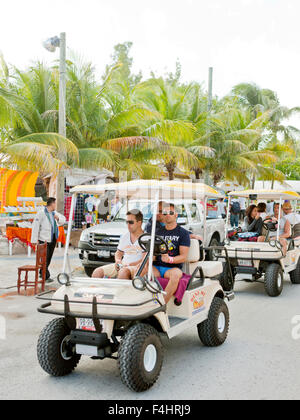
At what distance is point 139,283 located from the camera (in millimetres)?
4531

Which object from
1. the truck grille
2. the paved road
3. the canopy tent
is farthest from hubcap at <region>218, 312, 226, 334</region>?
the canopy tent

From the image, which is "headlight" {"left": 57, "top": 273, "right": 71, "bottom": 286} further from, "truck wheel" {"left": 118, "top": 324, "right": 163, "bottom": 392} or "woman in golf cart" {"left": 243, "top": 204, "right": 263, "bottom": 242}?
"woman in golf cart" {"left": 243, "top": 204, "right": 263, "bottom": 242}

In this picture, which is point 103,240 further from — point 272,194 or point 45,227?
point 272,194

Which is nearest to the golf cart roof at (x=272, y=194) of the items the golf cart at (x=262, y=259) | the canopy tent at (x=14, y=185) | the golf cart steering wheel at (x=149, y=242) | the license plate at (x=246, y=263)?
the golf cart at (x=262, y=259)

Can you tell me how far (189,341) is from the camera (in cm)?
605

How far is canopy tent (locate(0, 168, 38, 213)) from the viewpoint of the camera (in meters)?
14.9

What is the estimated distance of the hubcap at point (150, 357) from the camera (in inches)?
174

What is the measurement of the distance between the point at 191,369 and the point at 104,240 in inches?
215

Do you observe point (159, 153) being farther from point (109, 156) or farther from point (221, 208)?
point (221, 208)

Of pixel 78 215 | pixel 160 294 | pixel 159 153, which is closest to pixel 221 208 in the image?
pixel 159 153

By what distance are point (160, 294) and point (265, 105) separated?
33204 mm

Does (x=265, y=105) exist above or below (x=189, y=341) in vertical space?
above

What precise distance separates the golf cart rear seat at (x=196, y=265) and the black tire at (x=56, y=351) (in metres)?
1.75
